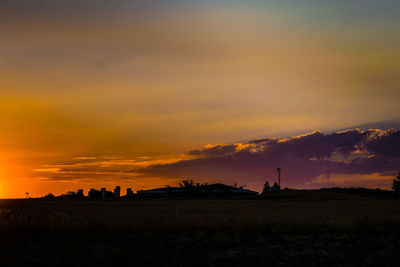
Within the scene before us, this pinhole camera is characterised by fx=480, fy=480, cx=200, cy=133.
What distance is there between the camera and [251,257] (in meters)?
18.1

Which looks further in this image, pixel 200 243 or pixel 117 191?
pixel 117 191

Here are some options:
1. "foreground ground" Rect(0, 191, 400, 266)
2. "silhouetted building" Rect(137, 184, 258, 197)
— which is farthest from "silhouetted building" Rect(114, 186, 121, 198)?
"foreground ground" Rect(0, 191, 400, 266)

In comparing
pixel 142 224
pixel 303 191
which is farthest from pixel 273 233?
pixel 303 191

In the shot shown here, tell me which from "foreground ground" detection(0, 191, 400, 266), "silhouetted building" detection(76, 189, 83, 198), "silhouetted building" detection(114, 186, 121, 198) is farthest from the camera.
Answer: "silhouetted building" detection(114, 186, 121, 198)

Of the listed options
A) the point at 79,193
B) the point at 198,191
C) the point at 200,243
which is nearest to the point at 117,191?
the point at 79,193

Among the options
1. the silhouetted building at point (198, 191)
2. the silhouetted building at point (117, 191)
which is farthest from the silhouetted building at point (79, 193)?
the silhouetted building at point (198, 191)

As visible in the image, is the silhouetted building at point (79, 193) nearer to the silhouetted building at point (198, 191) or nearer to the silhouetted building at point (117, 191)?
the silhouetted building at point (117, 191)

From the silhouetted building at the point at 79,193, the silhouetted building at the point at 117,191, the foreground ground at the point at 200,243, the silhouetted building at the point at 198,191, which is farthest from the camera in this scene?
the silhouetted building at the point at 117,191

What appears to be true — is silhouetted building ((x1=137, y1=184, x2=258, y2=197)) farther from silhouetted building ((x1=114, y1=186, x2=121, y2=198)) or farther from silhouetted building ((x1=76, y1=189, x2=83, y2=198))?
silhouetted building ((x1=76, y1=189, x2=83, y2=198))

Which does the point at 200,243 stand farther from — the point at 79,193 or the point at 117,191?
the point at 117,191

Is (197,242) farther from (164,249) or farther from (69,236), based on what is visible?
(69,236)

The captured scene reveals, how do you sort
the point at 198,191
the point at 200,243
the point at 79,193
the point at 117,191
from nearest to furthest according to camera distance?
the point at 200,243 → the point at 79,193 → the point at 198,191 → the point at 117,191

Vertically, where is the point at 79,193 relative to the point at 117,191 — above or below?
below

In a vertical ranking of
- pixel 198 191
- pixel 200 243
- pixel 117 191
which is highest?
pixel 117 191
